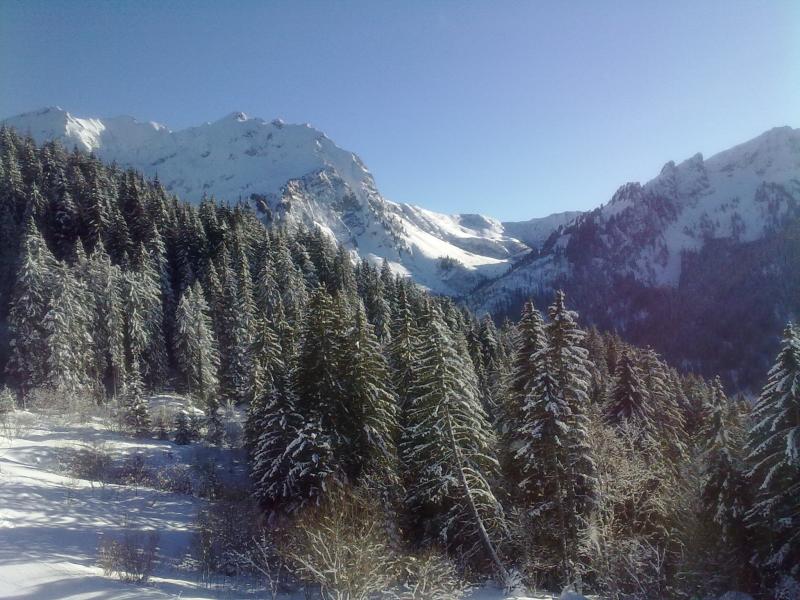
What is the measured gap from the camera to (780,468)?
2117cm

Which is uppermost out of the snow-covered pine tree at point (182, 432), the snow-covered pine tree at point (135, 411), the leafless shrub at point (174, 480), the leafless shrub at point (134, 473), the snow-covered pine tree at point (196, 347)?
the snow-covered pine tree at point (196, 347)

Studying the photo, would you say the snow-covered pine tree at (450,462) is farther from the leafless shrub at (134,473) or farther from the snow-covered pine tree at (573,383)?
the leafless shrub at (134,473)

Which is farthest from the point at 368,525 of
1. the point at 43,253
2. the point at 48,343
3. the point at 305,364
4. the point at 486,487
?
the point at 43,253

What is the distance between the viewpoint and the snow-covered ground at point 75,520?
13164 millimetres

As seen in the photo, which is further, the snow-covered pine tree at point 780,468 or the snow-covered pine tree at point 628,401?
the snow-covered pine tree at point 628,401

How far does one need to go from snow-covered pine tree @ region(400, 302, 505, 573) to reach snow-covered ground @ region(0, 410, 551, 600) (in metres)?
4.26

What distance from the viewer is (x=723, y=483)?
77.7 feet

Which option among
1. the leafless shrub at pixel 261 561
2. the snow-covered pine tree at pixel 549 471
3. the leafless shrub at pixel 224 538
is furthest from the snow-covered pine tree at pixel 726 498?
the leafless shrub at pixel 224 538

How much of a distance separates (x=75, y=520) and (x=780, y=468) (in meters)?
31.2

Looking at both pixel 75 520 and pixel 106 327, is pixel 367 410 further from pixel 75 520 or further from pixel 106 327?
pixel 106 327

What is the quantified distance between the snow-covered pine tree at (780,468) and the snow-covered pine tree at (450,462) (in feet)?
39.1

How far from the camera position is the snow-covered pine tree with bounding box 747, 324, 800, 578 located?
2052 centimetres

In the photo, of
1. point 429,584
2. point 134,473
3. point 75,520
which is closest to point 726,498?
point 429,584

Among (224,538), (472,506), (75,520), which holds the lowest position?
(472,506)
